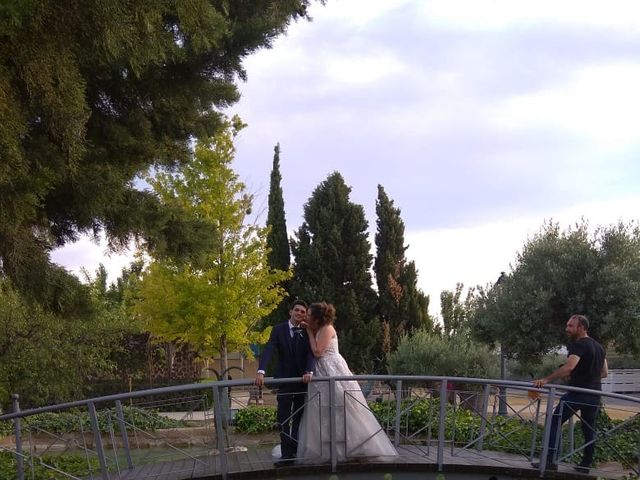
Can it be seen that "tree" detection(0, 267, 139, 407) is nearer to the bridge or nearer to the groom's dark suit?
the bridge

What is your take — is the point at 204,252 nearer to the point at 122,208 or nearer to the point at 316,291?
the point at 122,208

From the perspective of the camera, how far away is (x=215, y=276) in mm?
23891

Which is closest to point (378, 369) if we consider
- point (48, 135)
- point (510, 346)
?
point (510, 346)

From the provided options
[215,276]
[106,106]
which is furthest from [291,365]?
[215,276]

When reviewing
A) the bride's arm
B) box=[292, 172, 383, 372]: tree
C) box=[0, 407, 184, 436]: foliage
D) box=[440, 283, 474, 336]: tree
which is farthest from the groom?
box=[440, 283, 474, 336]: tree

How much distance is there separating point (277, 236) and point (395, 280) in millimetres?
5079

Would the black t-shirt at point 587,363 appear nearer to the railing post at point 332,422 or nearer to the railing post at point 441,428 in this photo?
the railing post at point 441,428

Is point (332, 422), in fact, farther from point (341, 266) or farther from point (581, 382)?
point (341, 266)

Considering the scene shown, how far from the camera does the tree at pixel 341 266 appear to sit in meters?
31.9

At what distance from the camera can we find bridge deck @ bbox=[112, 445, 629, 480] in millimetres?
8555

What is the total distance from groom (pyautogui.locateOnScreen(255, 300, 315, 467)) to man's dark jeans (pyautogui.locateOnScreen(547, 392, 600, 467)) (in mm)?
2681

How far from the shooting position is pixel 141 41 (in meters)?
7.67

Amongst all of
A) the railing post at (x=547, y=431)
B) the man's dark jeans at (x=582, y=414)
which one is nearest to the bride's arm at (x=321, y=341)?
the railing post at (x=547, y=431)

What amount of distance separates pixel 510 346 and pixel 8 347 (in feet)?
36.2
